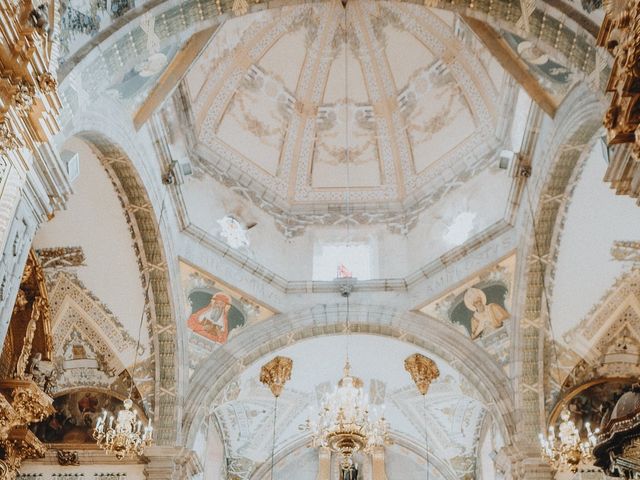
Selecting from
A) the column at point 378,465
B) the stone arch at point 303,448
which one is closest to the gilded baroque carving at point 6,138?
the stone arch at point 303,448

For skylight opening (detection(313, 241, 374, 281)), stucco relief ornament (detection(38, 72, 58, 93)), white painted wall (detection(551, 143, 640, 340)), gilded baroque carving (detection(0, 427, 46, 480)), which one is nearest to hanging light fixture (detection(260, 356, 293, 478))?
skylight opening (detection(313, 241, 374, 281))

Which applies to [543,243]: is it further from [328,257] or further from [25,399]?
[25,399]

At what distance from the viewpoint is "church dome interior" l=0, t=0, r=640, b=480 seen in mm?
10305

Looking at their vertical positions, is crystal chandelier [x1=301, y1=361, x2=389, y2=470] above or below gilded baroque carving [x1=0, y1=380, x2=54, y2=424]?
below

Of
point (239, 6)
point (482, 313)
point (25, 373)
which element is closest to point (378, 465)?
point (482, 313)

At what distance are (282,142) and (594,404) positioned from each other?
318 inches

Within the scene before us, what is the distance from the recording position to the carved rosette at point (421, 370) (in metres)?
14.9

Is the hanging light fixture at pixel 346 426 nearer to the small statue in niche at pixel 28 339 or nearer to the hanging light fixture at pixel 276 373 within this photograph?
the hanging light fixture at pixel 276 373

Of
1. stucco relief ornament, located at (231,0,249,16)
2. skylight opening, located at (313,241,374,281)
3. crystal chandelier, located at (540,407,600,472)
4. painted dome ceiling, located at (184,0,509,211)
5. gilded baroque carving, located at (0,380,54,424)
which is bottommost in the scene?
crystal chandelier, located at (540,407,600,472)

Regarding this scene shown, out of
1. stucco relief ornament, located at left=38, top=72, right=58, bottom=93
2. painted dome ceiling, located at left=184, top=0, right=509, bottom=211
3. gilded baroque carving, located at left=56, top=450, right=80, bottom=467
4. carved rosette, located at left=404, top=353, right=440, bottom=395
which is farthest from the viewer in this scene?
carved rosette, located at left=404, top=353, right=440, bottom=395

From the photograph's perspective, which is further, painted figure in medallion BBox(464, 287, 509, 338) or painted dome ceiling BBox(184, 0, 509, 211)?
painted dome ceiling BBox(184, 0, 509, 211)

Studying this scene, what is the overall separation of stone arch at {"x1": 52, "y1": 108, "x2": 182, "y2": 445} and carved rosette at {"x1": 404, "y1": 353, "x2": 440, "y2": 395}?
15.6 feet

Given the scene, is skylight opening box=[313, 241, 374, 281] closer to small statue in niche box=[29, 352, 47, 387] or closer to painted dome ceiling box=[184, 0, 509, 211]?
painted dome ceiling box=[184, 0, 509, 211]

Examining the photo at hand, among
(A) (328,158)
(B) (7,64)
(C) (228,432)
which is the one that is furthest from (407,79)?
(B) (7,64)
